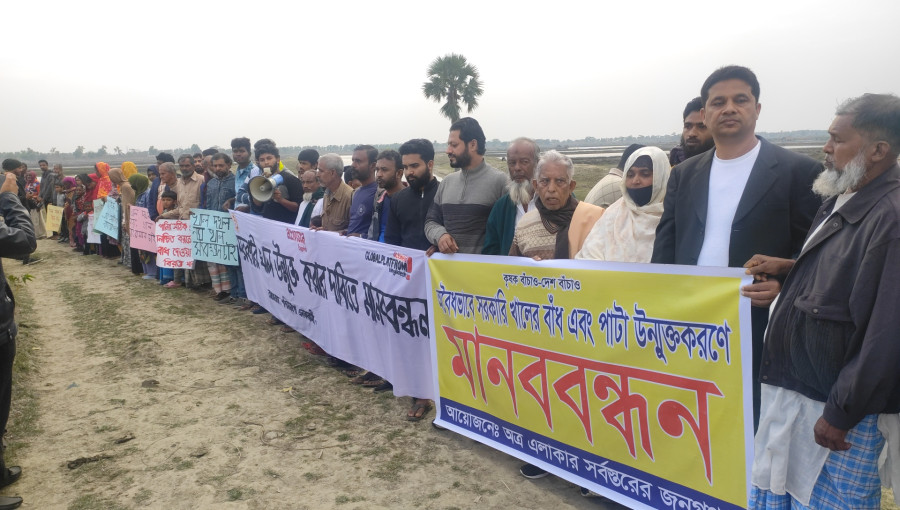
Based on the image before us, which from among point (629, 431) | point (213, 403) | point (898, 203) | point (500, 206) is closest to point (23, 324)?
point (213, 403)

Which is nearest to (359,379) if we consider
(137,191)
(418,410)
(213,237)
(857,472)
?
(418,410)

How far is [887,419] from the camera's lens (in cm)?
177

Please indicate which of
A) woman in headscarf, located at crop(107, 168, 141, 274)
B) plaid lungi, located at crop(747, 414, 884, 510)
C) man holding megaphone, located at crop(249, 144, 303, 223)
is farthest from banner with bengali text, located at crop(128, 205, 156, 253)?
plaid lungi, located at crop(747, 414, 884, 510)

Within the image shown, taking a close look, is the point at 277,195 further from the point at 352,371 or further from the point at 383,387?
the point at 383,387

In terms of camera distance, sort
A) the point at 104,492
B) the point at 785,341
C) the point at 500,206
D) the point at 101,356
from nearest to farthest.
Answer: the point at 785,341, the point at 104,492, the point at 500,206, the point at 101,356

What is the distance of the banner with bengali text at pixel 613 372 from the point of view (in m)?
2.34

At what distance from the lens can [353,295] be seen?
15.3ft

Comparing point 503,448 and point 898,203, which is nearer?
point 898,203

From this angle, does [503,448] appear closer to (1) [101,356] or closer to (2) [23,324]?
(1) [101,356]

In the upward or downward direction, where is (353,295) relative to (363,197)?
downward

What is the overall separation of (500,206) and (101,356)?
4.43 metres

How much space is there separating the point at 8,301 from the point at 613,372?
3.34m

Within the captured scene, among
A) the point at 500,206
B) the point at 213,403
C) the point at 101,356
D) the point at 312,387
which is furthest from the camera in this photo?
the point at 101,356

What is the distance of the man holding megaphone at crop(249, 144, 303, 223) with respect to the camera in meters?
6.53
